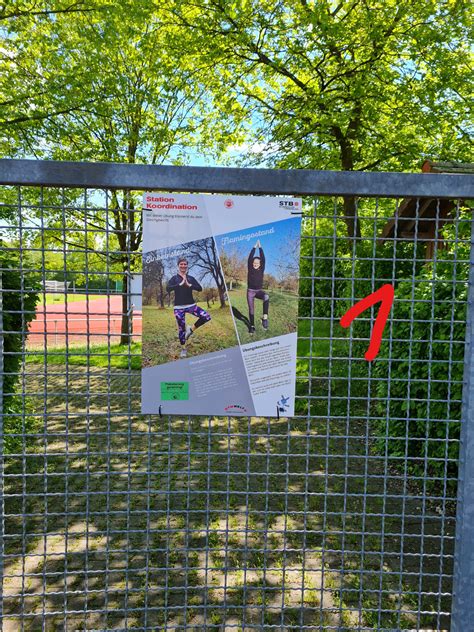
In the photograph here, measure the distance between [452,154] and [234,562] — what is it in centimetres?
1238

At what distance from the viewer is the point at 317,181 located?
199 cm

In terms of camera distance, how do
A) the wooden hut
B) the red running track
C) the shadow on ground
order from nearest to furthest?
the red running track, the shadow on ground, the wooden hut

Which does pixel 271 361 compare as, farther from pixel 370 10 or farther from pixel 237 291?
pixel 370 10

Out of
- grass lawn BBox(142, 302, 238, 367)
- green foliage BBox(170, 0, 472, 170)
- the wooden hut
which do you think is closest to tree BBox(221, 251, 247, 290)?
grass lawn BBox(142, 302, 238, 367)

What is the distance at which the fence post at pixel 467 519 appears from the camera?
6.73ft

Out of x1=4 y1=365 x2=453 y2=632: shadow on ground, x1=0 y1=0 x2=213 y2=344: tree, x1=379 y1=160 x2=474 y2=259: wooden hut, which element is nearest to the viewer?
x1=4 y1=365 x2=453 y2=632: shadow on ground

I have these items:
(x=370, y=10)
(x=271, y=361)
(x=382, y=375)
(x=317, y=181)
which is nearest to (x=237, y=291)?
(x=271, y=361)

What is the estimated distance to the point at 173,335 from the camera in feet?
6.66

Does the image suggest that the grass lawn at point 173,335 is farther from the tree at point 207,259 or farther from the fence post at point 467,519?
the fence post at point 467,519

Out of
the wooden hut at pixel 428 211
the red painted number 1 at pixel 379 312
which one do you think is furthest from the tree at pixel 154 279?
the wooden hut at pixel 428 211

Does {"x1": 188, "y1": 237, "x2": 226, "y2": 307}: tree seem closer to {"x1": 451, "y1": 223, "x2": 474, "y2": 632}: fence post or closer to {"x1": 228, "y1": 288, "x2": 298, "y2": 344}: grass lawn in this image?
{"x1": 228, "y1": 288, "x2": 298, "y2": 344}: grass lawn

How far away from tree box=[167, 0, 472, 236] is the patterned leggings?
9.35 m

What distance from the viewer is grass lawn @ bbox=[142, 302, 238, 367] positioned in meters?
2.01

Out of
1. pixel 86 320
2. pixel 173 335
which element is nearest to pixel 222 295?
pixel 173 335
